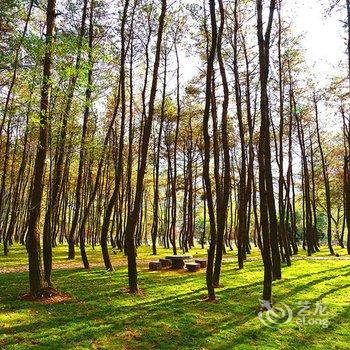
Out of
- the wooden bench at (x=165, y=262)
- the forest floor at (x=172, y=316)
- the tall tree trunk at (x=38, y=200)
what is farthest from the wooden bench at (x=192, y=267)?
the tall tree trunk at (x=38, y=200)

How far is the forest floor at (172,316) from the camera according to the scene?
8.70 metres

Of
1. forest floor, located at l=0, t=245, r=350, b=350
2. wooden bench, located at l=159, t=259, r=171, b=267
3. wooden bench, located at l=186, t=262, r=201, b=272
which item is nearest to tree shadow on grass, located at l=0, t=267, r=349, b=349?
forest floor, located at l=0, t=245, r=350, b=350

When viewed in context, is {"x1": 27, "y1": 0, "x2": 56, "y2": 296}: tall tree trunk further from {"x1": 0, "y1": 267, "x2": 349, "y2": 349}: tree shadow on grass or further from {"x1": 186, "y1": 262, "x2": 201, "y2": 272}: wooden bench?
{"x1": 186, "y1": 262, "x2": 201, "y2": 272}: wooden bench

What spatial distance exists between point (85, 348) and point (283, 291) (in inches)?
366

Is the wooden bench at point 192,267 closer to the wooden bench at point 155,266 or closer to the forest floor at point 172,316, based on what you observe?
the wooden bench at point 155,266

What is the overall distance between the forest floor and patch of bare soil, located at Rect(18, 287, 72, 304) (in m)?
0.20

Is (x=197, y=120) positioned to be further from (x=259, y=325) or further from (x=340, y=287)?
(x=259, y=325)

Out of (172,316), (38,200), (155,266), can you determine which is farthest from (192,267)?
(38,200)

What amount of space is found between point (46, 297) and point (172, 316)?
14.1 feet

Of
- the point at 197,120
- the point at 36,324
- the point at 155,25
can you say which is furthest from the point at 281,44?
the point at 36,324

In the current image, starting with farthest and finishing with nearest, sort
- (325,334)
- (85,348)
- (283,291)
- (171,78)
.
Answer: (171,78), (283,291), (325,334), (85,348)

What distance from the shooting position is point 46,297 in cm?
1183

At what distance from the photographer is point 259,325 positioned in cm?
1036

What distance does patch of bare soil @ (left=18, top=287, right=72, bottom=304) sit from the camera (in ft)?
38.1
